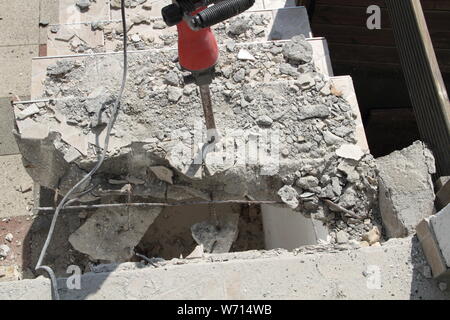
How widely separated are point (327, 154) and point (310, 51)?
1.09 meters

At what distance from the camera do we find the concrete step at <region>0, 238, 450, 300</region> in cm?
285

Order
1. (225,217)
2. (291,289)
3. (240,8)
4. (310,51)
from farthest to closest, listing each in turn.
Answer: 1. (225,217)
2. (310,51)
3. (291,289)
4. (240,8)

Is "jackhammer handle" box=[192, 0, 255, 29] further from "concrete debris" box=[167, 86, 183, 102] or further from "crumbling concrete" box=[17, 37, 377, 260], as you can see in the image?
"concrete debris" box=[167, 86, 183, 102]

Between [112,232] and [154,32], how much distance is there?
204 cm

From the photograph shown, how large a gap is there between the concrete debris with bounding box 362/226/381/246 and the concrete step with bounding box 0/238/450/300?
604mm

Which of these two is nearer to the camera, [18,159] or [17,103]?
[17,103]

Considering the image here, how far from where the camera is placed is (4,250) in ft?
16.0

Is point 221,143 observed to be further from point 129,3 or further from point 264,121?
point 129,3

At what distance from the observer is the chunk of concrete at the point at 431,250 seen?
271cm

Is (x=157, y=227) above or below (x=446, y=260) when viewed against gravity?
below

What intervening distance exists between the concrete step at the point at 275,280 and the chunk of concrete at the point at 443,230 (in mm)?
215

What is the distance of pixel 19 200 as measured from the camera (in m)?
5.11

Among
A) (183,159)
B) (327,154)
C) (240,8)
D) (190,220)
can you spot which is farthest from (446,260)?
(190,220)

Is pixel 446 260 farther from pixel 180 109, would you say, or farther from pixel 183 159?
pixel 180 109
